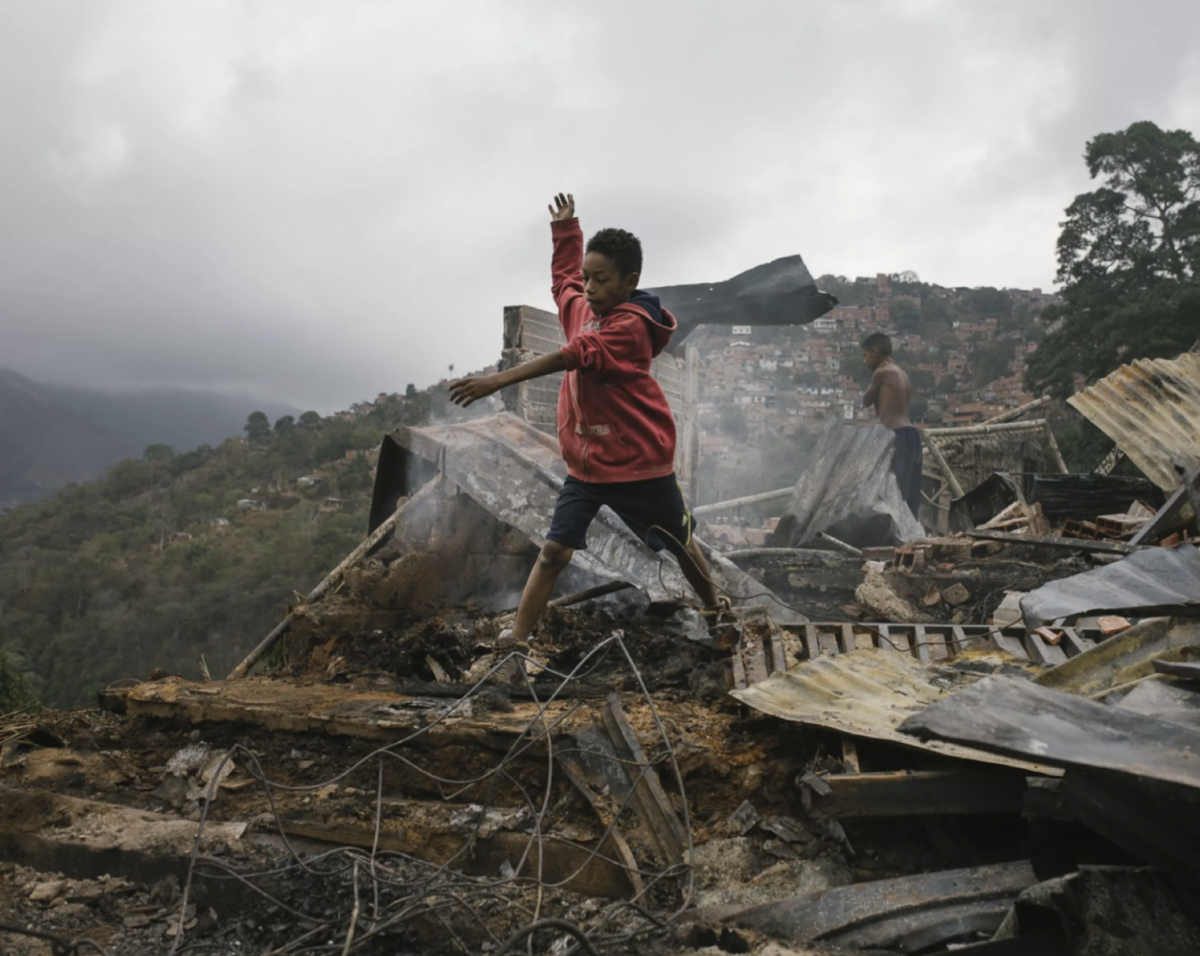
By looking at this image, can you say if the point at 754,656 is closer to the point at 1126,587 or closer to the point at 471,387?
the point at 471,387

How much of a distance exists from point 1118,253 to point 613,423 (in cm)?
2103

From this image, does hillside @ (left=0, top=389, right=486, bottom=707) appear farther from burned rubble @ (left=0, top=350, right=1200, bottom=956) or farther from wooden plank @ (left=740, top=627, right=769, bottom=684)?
wooden plank @ (left=740, top=627, right=769, bottom=684)

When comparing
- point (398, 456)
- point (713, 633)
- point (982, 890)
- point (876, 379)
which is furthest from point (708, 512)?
point (982, 890)

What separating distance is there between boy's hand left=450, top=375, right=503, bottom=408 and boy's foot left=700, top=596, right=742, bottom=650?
1.41 meters

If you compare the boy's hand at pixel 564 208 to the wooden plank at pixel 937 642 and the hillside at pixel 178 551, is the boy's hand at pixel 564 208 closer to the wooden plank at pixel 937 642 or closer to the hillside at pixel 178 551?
the wooden plank at pixel 937 642

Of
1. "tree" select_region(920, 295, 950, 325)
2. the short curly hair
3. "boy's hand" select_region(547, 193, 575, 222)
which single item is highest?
"tree" select_region(920, 295, 950, 325)

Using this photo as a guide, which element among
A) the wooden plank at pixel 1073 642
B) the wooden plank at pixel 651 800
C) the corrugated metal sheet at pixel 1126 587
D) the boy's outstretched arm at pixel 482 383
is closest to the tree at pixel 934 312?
the corrugated metal sheet at pixel 1126 587

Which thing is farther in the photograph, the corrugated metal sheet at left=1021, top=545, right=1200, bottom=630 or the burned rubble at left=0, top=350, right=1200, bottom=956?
the corrugated metal sheet at left=1021, top=545, right=1200, bottom=630

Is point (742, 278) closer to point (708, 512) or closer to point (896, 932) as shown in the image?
point (708, 512)

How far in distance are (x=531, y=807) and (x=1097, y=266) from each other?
22.2 metres

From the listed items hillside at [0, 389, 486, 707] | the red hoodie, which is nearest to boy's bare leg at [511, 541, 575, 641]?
the red hoodie

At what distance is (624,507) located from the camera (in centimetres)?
333

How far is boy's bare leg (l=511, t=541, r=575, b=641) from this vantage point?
3182mm

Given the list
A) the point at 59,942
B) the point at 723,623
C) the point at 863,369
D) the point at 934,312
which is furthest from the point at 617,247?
the point at 934,312
